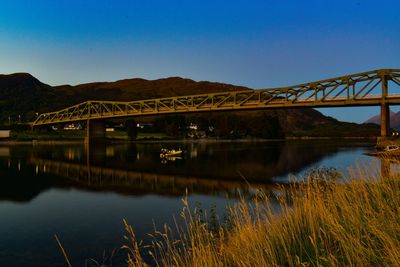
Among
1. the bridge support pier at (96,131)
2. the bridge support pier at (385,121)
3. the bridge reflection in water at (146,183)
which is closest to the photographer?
the bridge reflection in water at (146,183)

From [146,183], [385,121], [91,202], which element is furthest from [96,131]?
[91,202]

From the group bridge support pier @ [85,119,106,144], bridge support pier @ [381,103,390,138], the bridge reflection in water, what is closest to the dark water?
the bridge reflection in water

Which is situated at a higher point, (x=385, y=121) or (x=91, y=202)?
(x=385, y=121)

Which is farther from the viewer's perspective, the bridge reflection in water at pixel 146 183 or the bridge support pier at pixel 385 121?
the bridge support pier at pixel 385 121

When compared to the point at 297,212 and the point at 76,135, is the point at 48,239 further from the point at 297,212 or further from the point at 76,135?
the point at 76,135

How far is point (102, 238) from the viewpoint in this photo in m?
17.3

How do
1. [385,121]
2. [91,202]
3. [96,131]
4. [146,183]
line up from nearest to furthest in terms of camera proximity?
[91,202] → [146,183] → [385,121] → [96,131]

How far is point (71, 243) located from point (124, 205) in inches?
402

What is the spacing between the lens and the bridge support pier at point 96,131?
140625 millimetres

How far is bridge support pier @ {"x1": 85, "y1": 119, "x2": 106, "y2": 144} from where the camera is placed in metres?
141

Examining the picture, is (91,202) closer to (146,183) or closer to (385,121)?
(146,183)

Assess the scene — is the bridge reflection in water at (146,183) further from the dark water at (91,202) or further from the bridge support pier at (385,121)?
the bridge support pier at (385,121)

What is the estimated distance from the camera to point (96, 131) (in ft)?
480

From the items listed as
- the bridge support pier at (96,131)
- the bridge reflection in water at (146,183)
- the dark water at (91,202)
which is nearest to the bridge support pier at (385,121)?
the dark water at (91,202)
